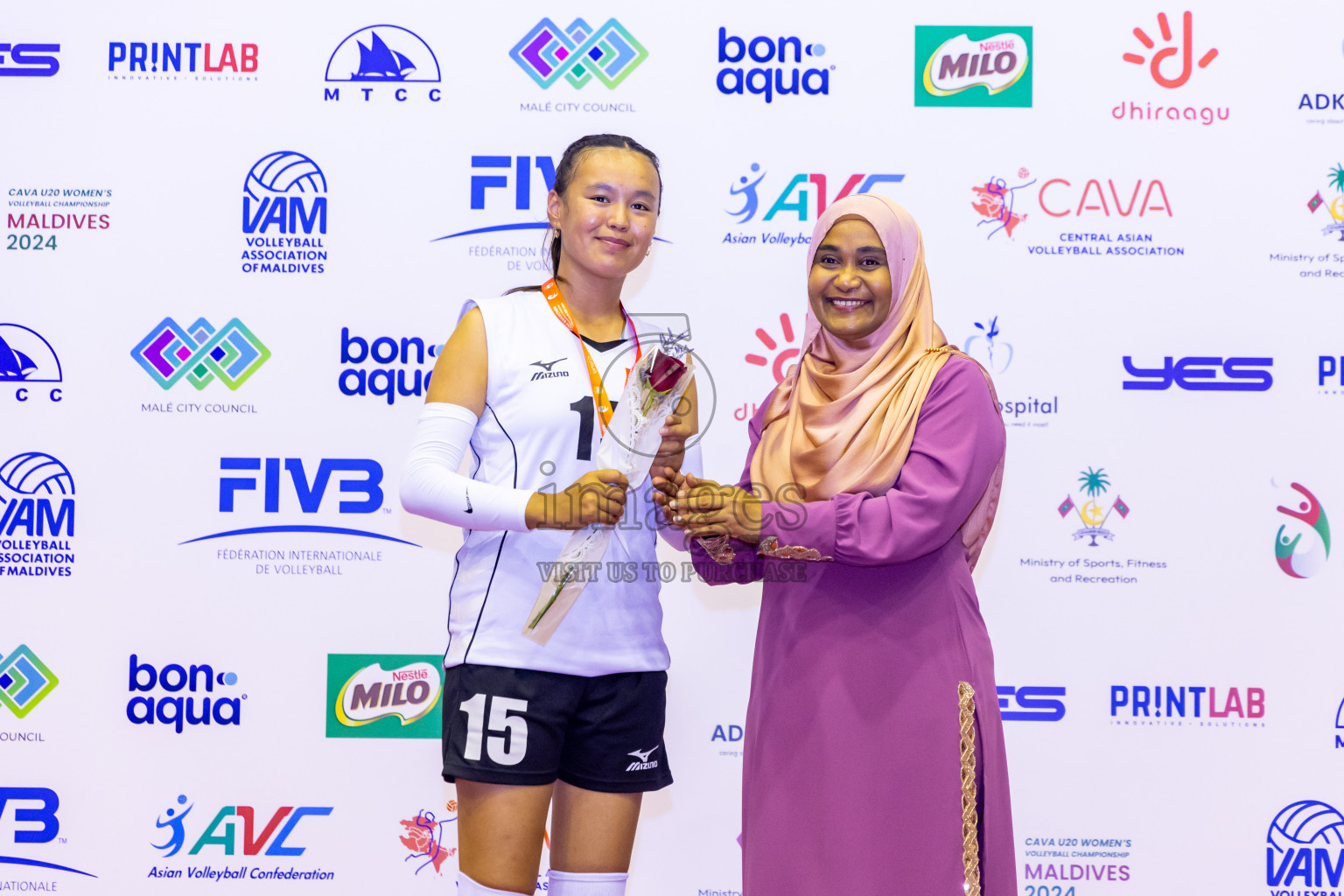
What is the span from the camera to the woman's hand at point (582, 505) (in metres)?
2.10

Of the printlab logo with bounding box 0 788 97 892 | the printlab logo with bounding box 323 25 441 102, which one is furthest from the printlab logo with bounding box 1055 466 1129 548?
the printlab logo with bounding box 0 788 97 892

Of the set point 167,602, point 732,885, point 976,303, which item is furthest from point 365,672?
point 976,303

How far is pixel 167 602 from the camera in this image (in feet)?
11.5

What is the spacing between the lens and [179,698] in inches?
137

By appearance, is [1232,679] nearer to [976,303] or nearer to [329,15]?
[976,303]

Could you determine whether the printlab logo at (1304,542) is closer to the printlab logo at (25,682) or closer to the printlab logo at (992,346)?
the printlab logo at (992,346)

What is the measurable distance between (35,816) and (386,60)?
2.67 meters

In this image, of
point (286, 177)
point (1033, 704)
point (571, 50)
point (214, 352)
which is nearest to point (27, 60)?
point (286, 177)

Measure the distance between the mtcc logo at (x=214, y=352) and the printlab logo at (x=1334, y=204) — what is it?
341 centimetres

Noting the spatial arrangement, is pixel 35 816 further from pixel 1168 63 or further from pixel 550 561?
pixel 1168 63

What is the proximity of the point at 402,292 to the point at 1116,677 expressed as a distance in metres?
2.61

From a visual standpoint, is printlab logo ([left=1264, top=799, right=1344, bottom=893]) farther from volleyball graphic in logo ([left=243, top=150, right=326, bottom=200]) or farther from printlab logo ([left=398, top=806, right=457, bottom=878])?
volleyball graphic in logo ([left=243, top=150, right=326, bottom=200])

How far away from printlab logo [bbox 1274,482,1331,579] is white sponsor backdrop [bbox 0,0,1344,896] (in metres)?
0.02

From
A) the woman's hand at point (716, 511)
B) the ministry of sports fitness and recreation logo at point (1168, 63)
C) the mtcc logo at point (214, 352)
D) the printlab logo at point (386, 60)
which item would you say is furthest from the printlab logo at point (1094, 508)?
the mtcc logo at point (214, 352)
